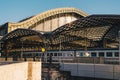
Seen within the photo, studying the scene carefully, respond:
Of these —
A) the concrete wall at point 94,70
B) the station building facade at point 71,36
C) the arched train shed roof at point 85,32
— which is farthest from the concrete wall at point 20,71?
the station building facade at point 71,36

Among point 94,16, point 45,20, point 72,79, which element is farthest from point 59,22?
point 72,79

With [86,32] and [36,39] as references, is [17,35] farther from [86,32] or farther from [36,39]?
[86,32]

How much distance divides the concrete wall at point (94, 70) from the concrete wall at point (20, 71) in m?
13.1

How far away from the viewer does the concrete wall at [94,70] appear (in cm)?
3631

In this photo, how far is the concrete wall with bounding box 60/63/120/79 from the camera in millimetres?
36306

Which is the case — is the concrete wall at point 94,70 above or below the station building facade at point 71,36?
below

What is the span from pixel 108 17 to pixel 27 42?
102 feet

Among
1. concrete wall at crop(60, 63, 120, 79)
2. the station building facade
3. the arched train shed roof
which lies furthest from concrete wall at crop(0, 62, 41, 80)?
the station building facade

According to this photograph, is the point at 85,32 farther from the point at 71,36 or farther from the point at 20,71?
the point at 20,71

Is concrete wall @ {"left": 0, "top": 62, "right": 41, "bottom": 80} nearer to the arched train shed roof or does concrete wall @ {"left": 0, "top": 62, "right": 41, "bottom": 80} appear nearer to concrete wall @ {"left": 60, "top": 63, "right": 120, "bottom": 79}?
concrete wall @ {"left": 60, "top": 63, "right": 120, "bottom": 79}

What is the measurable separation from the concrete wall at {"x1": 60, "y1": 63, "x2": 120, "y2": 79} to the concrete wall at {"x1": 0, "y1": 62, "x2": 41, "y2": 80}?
13.1 meters

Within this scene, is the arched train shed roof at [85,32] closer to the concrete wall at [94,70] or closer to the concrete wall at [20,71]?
the concrete wall at [94,70]

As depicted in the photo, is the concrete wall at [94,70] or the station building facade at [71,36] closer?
the concrete wall at [94,70]

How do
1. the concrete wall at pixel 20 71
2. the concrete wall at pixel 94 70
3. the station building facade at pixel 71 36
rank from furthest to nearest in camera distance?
1. the station building facade at pixel 71 36
2. the concrete wall at pixel 94 70
3. the concrete wall at pixel 20 71
